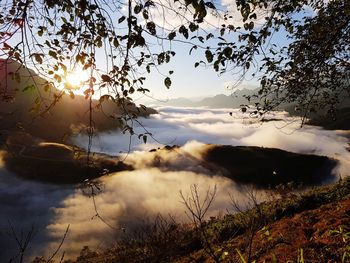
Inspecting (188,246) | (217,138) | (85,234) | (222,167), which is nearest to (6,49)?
(188,246)

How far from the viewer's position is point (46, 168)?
3142cm

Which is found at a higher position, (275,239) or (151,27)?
(151,27)

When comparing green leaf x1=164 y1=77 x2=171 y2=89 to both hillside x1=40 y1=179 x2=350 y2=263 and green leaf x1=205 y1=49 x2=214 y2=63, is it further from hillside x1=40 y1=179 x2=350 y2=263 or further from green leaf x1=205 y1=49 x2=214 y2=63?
hillside x1=40 y1=179 x2=350 y2=263

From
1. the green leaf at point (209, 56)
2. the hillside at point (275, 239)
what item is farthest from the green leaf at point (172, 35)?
the hillside at point (275, 239)

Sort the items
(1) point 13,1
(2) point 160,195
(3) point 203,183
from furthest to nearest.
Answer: (3) point 203,183
(2) point 160,195
(1) point 13,1

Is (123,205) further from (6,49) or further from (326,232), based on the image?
(6,49)

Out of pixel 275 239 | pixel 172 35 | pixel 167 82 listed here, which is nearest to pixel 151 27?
pixel 172 35

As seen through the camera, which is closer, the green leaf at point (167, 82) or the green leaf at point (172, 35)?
the green leaf at point (167, 82)

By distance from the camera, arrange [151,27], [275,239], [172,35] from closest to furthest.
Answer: [151,27] < [172,35] < [275,239]

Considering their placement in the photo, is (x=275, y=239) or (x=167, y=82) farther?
(x=275, y=239)

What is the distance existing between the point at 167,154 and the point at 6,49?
115ft

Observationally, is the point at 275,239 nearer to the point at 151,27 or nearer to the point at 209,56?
the point at 209,56

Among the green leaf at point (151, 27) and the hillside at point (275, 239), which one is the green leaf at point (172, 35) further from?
the hillside at point (275, 239)

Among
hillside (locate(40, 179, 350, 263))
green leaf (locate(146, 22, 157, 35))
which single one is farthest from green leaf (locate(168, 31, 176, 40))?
hillside (locate(40, 179, 350, 263))
